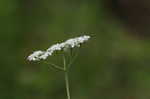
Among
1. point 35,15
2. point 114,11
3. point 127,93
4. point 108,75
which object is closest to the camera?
point 127,93

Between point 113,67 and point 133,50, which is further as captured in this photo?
point 133,50

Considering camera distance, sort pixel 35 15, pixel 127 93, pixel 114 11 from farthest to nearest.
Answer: pixel 114 11, pixel 35 15, pixel 127 93

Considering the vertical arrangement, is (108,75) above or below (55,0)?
below

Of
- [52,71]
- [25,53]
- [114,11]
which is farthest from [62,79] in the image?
[114,11]

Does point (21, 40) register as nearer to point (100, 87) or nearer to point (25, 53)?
point (25, 53)

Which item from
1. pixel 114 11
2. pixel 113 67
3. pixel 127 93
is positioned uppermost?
pixel 114 11

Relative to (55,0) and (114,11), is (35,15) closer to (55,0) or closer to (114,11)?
(55,0)
